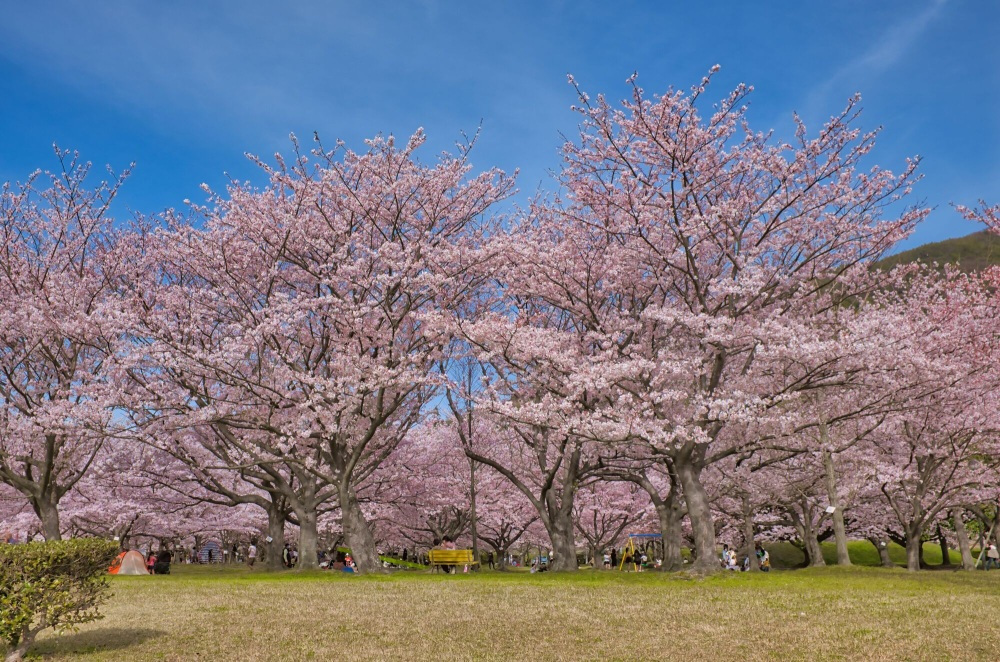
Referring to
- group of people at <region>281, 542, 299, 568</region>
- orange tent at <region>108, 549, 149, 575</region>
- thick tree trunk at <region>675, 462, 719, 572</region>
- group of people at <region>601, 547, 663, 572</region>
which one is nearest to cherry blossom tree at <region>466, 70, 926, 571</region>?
thick tree trunk at <region>675, 462, 719, 572</region>

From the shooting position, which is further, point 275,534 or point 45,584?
point 275,534

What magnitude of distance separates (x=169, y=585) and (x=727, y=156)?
17.7 meters

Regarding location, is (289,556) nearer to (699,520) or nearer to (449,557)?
(449,557)

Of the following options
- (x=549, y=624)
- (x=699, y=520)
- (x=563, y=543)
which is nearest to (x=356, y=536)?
(x=563, y=543)

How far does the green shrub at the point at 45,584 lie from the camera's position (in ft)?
29.4

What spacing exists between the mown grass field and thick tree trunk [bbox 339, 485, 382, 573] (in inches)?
257

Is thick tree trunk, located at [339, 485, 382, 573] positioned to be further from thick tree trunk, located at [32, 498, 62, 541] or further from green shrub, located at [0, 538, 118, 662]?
green shrub, located at [0, 538, 118, 662]

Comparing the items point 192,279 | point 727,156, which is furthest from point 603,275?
point 192,279

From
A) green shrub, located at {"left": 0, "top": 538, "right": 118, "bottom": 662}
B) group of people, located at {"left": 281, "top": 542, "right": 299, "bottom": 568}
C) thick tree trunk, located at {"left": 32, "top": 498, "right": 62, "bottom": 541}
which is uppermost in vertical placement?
thick tree trunk, located at {"left": 32, "top": 498, "right": 62, "bottom": 541}

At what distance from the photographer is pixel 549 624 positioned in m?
11.3

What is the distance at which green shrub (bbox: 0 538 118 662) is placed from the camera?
29.4ft

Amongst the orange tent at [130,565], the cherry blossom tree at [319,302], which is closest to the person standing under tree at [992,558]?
the cherry blossom tree at [319,302]

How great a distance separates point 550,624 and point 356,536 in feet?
43.6

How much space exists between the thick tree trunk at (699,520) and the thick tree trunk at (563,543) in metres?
5.76
